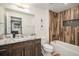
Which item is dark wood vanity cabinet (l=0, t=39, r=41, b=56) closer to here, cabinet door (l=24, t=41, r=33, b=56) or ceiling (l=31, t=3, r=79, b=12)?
cabinet door (l=24, t=41, r=33, b=56)

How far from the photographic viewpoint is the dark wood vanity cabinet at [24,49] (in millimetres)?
1472

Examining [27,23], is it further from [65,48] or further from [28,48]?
[65,48]

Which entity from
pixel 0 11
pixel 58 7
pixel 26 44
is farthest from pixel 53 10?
pixel 0 11

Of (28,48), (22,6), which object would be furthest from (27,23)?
(28,48)

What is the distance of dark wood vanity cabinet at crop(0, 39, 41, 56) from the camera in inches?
57.9

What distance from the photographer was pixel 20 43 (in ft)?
5.25

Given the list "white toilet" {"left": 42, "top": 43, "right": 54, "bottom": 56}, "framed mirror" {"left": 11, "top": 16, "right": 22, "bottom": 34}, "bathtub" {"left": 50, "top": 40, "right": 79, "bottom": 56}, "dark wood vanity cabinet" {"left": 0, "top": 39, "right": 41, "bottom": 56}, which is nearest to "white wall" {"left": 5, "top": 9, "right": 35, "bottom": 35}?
"framed mirror" {"left": 11, "top": 16, "right": 22, "bottom": 34}

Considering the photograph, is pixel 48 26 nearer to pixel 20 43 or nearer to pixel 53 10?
pixel 53 10

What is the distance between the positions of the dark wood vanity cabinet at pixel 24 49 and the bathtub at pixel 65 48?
12.2 inches

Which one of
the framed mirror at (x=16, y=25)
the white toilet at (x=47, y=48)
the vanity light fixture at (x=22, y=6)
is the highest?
the vanity light fixture at (x=22, y=6)

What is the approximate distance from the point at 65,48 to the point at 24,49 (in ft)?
2.60

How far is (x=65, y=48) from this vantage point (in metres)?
1.68

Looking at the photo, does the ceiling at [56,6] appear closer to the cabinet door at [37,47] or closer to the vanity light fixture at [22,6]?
the vanity light fixture at [22,6]

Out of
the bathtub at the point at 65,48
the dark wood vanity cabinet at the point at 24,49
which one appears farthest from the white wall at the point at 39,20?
the bathtub at the point at 65,48
